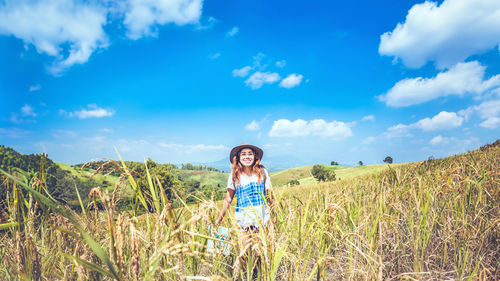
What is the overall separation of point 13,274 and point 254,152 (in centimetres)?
386

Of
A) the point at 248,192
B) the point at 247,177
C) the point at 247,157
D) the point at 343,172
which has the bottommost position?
the point at 343,172

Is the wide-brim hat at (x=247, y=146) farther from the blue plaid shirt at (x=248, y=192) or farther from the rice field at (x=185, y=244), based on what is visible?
the rice field at (x=185, y=244)

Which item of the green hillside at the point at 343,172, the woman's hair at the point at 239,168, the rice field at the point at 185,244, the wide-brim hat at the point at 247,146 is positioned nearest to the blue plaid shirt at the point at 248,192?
the woman's hair at the point at 239,168

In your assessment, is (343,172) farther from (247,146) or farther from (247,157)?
(247,157)

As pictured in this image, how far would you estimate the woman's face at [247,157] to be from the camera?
492 centimetres

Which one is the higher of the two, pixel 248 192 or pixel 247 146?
pixel 247 146

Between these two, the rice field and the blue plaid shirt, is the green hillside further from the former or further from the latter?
the rice field

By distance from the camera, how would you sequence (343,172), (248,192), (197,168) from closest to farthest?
(248,192) < (343,172) < (197,168)

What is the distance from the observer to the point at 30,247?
1.47 metres

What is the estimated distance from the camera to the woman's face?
4.92 m

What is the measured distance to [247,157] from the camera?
195 inches

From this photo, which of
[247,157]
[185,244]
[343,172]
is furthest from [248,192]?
[343,172]

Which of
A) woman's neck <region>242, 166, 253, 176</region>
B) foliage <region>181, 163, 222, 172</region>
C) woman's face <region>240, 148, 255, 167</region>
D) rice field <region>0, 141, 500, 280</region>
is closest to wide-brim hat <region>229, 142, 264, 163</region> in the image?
woman's face <region>240, 148, 255, 167</region>

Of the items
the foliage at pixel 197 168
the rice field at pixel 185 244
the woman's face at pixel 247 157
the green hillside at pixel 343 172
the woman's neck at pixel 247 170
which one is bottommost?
the green hillside at pixel 343 172
